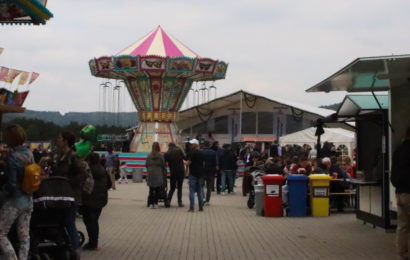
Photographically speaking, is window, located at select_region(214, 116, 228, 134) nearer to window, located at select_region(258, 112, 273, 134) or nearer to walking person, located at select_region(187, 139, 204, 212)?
window, located at select_region(258, 112, 273, 134)

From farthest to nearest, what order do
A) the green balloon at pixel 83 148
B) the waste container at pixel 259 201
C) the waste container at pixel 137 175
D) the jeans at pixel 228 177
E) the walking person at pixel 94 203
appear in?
the waste container at pixel 137 175, the jeans at pixel 228 177, the waste container at pixel 259 201, the walking person at pixel 94 203, the green balloon at pixel 83 148

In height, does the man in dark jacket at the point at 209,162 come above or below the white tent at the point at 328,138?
below

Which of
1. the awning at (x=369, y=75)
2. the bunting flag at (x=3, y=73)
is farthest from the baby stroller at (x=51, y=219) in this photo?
the bunting flag at (x=3, y=73)

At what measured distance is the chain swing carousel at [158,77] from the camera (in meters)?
34.5

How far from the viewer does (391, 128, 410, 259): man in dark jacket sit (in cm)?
853

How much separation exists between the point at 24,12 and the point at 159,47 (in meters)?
26.9

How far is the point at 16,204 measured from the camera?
23.7ft

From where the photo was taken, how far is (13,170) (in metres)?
7.21

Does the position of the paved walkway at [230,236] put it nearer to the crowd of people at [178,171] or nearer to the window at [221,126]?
the crowd of people at [178,171]

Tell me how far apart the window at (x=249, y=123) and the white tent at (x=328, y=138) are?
10.8m

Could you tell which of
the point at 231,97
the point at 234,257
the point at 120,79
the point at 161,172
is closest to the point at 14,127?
the point at 234,257

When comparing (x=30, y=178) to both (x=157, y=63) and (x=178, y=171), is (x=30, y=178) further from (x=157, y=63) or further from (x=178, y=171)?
(x=157, y=63)

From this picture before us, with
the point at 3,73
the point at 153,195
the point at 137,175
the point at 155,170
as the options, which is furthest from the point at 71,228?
the point at 137,175

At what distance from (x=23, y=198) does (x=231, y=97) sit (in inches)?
1480
